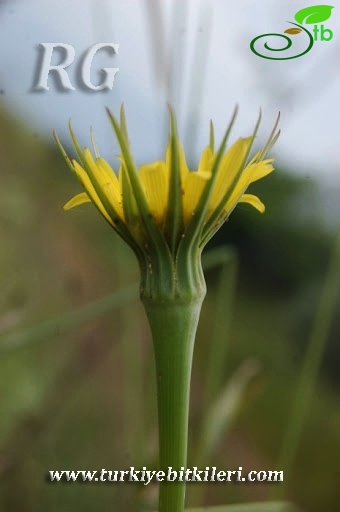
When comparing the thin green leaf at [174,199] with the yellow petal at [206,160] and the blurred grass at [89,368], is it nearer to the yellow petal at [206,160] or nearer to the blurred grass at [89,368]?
the yellow petal at [206,160]

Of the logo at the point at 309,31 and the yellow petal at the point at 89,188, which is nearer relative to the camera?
the yellow petal at the point at 89,188

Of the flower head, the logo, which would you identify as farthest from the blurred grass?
the flower head

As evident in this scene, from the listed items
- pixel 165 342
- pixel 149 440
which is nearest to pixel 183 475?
pixel 165 342

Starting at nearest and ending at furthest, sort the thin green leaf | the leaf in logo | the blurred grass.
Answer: the thin green leaf → the leaf in logo → the blurred grass

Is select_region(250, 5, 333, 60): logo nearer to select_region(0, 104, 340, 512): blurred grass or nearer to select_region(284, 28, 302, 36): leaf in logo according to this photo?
select_region(284, 28, 302, 36): leaf in logo

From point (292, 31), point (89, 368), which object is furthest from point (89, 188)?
point (89, 368)

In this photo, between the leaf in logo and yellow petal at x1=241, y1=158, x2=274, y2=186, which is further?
the leaf in logo

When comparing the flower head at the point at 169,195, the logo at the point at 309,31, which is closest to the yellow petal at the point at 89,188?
the flower head at the point at 169,195
